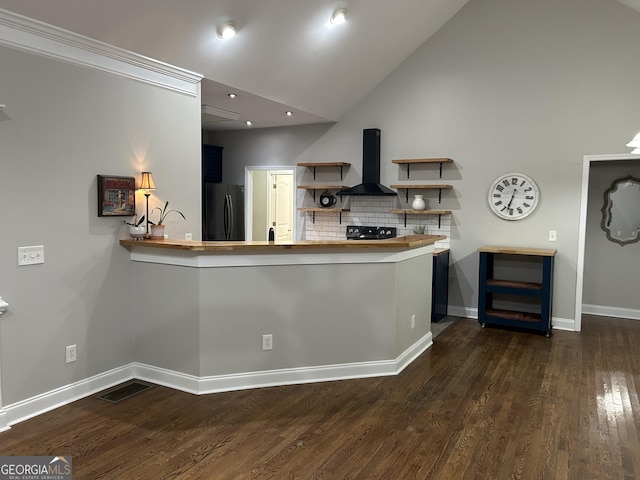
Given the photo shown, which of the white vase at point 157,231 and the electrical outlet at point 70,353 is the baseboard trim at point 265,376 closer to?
the electrical outlet at point 70,353

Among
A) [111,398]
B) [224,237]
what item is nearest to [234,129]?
[224,237]

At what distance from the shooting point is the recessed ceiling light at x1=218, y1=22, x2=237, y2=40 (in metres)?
3.98

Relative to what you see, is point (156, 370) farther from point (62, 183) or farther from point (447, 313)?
point (447, 313)

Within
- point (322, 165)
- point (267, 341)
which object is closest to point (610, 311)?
point (322, 165)

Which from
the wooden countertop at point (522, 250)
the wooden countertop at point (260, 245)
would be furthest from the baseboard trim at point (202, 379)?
the wooden countertop at point (522, 250)

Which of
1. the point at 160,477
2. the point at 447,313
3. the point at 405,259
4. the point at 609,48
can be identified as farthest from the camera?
the point at 447,313

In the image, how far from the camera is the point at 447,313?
6340 millimetres

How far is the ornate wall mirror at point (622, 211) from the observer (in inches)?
237

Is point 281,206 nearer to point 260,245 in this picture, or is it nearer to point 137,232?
point 137,232

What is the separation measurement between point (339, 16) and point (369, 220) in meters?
2.92

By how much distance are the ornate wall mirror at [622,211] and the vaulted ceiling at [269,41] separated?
81.2 inches

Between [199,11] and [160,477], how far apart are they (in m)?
3.18

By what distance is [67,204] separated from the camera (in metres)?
3.43

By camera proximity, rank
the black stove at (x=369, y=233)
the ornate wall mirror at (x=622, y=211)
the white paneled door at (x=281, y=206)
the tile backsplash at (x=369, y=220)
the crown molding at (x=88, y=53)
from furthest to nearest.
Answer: the white paneled door at (x=281, y=206), the black stove at (x=369, y=233), the tile backsplash at (x=369, y=220), the ornate wall mirror at (x=622, y=211), the crown molding at (x=88, y=53)
